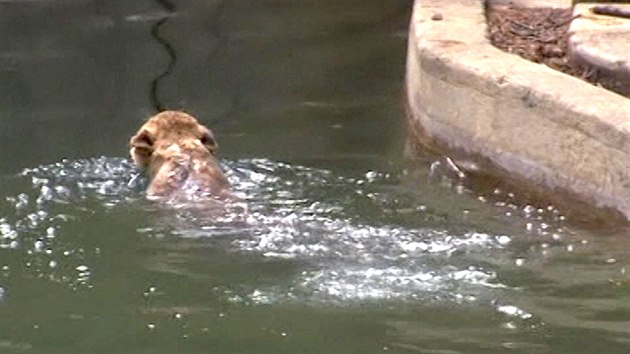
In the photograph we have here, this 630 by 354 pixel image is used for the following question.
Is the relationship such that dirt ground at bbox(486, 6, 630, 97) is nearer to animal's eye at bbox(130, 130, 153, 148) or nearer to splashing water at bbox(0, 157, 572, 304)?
splashing water at bbox(0, 157, 572, 304)

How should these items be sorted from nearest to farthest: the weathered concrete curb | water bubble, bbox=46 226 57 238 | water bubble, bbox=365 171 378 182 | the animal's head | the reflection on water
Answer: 1. the reflection on water
2. water bubble, bbox=46 226 57 238
3. the weathered concrete curb
4. the animal's head
5. water bubble, bbox=365 171 378 182

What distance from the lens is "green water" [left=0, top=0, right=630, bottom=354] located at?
6.06 metres

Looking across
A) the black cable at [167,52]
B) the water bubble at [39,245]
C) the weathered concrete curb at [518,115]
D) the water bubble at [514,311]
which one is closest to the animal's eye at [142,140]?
the water bubble at [39,245]

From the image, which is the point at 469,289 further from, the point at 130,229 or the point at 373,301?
the point at 130,229

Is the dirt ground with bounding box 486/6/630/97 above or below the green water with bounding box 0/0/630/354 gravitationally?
above

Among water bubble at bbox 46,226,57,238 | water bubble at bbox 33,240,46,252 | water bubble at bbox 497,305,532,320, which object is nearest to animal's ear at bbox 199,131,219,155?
water bubble at bbox 46,226,57,238

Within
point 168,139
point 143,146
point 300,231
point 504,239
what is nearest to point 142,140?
point 143,146

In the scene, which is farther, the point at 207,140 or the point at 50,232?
the point at 207,140

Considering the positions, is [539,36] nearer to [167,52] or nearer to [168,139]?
[168,139]

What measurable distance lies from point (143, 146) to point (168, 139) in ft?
0.50

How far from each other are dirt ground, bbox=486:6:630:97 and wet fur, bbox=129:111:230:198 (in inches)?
82.8

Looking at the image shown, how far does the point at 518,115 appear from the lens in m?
8.02

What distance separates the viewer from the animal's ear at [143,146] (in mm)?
8164

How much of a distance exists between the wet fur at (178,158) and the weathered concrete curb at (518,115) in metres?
1.38
